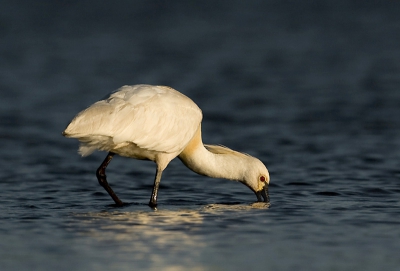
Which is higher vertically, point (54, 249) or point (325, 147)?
point (325, 147)

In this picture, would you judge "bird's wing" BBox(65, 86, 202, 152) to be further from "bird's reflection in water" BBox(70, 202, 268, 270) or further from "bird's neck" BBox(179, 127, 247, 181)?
"bird's reflection in water" BBox(70, 202, 268, 270)

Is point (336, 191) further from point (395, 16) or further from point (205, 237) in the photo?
point (395, 16)

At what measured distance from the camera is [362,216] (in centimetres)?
1038

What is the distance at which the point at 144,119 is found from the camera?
10812 mm

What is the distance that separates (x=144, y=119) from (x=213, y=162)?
5.24 ft

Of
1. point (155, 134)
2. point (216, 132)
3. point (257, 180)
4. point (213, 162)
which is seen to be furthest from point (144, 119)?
point (216, 132)

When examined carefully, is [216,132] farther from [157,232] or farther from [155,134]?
[157,232]

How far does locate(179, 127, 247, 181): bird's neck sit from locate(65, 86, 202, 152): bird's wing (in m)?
0.48

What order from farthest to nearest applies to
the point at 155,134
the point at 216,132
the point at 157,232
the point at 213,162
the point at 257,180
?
the point at 216,132 < the point at 213,162 < the point at 257,180 < the point at 155,134 < the point at 157,232

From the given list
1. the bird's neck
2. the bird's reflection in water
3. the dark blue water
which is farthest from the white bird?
the bird's reflection in water

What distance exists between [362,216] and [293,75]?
14.5 m

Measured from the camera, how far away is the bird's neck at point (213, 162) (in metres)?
12.0

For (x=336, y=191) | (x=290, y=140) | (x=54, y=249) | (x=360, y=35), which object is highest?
(x=360, y=35)

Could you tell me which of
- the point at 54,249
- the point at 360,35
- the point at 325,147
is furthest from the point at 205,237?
the point at 360,35
